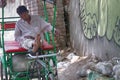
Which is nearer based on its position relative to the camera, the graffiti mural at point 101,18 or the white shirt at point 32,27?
the white shirt at point 32,27

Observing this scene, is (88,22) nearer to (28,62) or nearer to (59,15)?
(59,15)

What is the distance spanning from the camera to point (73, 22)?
11805 millimetres

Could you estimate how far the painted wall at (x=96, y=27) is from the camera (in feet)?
28.6

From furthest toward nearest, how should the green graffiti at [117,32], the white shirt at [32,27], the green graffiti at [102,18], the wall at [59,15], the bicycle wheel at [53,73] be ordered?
the wall at [59,15] → the green graffiti at [102,18] → the green graffiti at [117,32] → the white shirt at [32,27] → the bicycle wheel at [53,73]

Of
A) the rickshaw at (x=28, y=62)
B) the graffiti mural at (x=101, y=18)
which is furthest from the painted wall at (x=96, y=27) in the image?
the rickshaw at (x=28, y=62)

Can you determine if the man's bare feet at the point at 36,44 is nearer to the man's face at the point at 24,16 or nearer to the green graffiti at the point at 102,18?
the man's face at the point at 24,16

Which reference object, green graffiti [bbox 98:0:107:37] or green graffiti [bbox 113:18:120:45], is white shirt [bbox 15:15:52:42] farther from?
green graffiti [bbox 98:0:107:37]

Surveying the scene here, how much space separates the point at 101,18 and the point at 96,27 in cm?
44

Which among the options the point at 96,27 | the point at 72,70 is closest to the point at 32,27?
the point at 72,70

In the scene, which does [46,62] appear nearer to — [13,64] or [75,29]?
[13,64]

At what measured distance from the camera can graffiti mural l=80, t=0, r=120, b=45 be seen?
28.2ft

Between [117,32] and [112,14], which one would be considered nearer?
[117,32]

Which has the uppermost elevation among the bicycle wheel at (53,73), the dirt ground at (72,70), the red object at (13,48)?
the red object at (13,48)

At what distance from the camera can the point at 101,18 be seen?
9406mm
